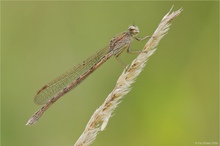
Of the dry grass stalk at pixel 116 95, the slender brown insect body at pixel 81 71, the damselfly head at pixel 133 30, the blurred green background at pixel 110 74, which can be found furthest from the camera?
the blurred green background at pixel 110 74

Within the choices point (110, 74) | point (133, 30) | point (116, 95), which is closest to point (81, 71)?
point (133, 30)

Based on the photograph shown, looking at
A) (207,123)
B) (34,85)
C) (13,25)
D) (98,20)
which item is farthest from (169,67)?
(13,25)

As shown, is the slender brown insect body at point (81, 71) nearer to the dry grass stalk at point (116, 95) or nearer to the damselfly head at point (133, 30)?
the damselfly head at point (133, 30)

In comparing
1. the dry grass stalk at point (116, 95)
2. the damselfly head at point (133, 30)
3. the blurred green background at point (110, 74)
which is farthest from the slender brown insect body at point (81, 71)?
the dry grass stalk at point (116, 95)

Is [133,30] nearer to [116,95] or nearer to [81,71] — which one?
[81,71]

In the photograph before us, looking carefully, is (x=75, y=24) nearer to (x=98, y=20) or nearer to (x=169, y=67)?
(x=98, y=20)

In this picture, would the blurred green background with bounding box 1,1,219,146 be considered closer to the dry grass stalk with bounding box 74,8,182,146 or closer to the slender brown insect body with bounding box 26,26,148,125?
the slender brown insect body with bounding box 26,26,148,125
